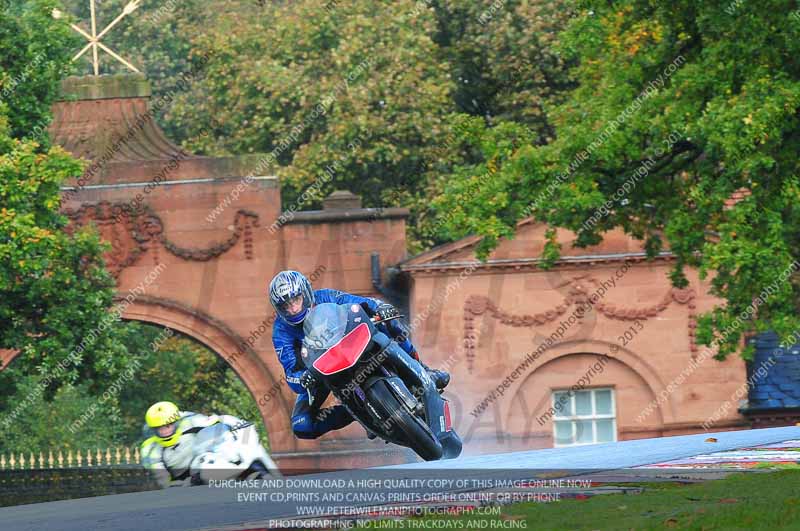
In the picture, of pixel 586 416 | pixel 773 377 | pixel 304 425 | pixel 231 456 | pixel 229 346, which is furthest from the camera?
pixel 773 377

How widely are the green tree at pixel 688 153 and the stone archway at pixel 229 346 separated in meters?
9.44

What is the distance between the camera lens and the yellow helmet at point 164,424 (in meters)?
13.9

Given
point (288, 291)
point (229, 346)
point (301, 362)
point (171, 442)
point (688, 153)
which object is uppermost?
point (688, 153)

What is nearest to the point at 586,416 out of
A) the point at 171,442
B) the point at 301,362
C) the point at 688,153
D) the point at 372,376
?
the point at 688,153

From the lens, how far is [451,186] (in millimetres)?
23453

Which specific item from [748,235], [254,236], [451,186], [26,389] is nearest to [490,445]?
[254,236]

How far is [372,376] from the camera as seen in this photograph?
12211 millimetres

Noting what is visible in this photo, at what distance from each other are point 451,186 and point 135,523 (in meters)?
15.3

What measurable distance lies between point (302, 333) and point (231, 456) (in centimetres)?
175

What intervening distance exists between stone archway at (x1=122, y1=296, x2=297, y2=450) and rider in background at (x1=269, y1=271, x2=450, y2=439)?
1772cm

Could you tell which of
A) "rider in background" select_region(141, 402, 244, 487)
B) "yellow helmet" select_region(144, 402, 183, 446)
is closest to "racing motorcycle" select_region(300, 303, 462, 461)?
"rider in background" select_region(141, 402, 244, 487)

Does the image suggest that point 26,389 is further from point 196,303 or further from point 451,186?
point 451,186

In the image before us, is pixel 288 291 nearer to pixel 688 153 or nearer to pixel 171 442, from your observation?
pixel 171 442

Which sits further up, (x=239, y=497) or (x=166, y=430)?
(x=166, y=430)
